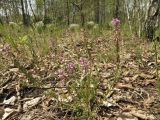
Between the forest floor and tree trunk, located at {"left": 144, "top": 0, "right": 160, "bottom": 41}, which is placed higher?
tree trunk, located at {"left": 144, "top": 0, "right": 160, "bottom": 41}

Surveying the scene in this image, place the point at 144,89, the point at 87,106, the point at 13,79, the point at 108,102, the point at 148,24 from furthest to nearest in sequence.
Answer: the point at 148,24 < the point at 13,79 < the point at 144,89 < the point at 108,102 < the point at 87,106

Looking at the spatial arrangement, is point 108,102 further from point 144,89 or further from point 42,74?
point 42,74

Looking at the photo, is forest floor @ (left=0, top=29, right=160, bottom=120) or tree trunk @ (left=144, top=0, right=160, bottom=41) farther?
tree trunk @ (left=144, top=0, right=160, bottom=41)

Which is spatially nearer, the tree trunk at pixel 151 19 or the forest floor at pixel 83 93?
the forest floor at pixel 83 93

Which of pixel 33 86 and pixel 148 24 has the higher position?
pixel 148 24

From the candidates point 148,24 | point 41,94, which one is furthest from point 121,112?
point 148,24

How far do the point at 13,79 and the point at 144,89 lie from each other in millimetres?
1847

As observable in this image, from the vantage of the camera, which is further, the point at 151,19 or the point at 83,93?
the point at 151,19

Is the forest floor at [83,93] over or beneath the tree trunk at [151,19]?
beneath

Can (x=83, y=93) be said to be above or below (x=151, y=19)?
below

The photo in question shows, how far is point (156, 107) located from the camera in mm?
2875

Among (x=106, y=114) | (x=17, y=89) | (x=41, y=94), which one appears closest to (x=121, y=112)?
(x=106, y=114)

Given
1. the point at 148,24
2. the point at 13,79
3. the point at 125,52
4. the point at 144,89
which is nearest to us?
the point at 144,89

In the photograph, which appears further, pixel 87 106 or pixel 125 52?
pixel 125 52
